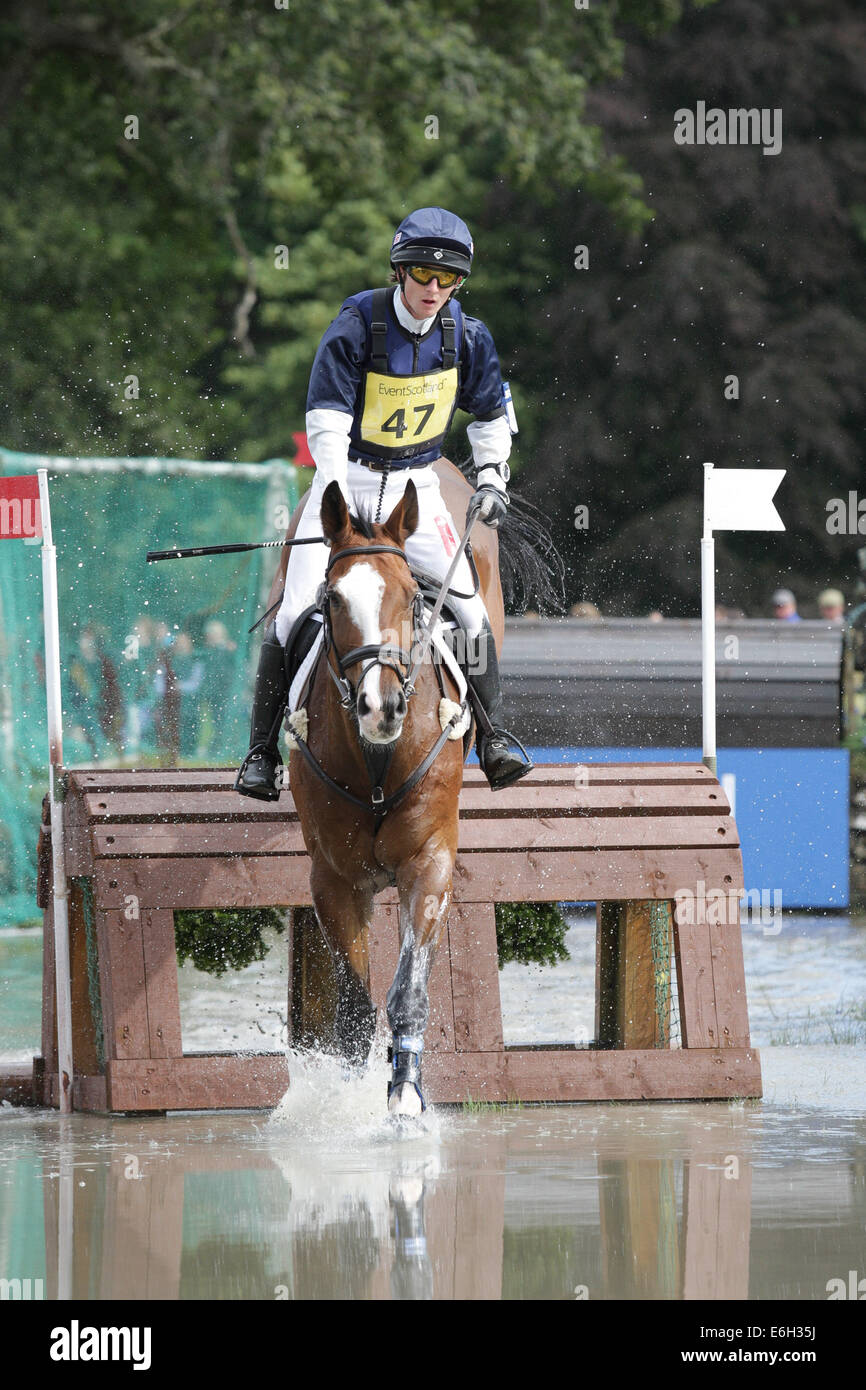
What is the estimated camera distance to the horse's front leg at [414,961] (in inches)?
259

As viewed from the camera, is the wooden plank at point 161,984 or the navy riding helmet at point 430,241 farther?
the wooden plank at point 161,984

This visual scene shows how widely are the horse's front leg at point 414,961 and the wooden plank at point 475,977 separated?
86 cm

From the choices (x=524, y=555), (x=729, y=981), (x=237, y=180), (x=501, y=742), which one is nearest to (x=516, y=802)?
(x=501, y=742)

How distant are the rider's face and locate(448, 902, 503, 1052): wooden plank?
2.24 m

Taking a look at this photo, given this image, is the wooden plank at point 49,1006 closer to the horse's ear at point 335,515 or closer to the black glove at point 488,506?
the horse's ear at point 335,515

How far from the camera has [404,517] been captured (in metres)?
6.94

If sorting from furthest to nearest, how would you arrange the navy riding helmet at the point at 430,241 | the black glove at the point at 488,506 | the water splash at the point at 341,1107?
the black glove at the point at 488,506 < the navy riding helmet at the point at 430,241 < the water splash at the point at 341,1107

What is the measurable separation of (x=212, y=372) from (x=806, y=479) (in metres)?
8.71

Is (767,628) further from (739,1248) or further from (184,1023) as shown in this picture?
(739,1248)

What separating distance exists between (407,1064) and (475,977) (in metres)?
1.29

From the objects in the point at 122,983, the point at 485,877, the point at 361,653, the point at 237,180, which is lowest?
the point at 122,983

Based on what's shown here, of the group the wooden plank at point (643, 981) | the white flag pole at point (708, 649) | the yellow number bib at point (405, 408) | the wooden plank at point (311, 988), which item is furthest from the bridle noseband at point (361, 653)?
the wooden plank at point (643, 981)

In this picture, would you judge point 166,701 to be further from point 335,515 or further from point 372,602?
point 372,602

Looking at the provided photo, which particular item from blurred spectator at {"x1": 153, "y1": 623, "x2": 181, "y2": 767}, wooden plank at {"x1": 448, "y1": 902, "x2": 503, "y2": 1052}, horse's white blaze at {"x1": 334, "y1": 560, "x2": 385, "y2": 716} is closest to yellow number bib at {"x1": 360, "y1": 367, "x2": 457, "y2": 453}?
horse's white blaze at {"x1": 334, "y1": 560, "x2": 385, "y2": 716}
